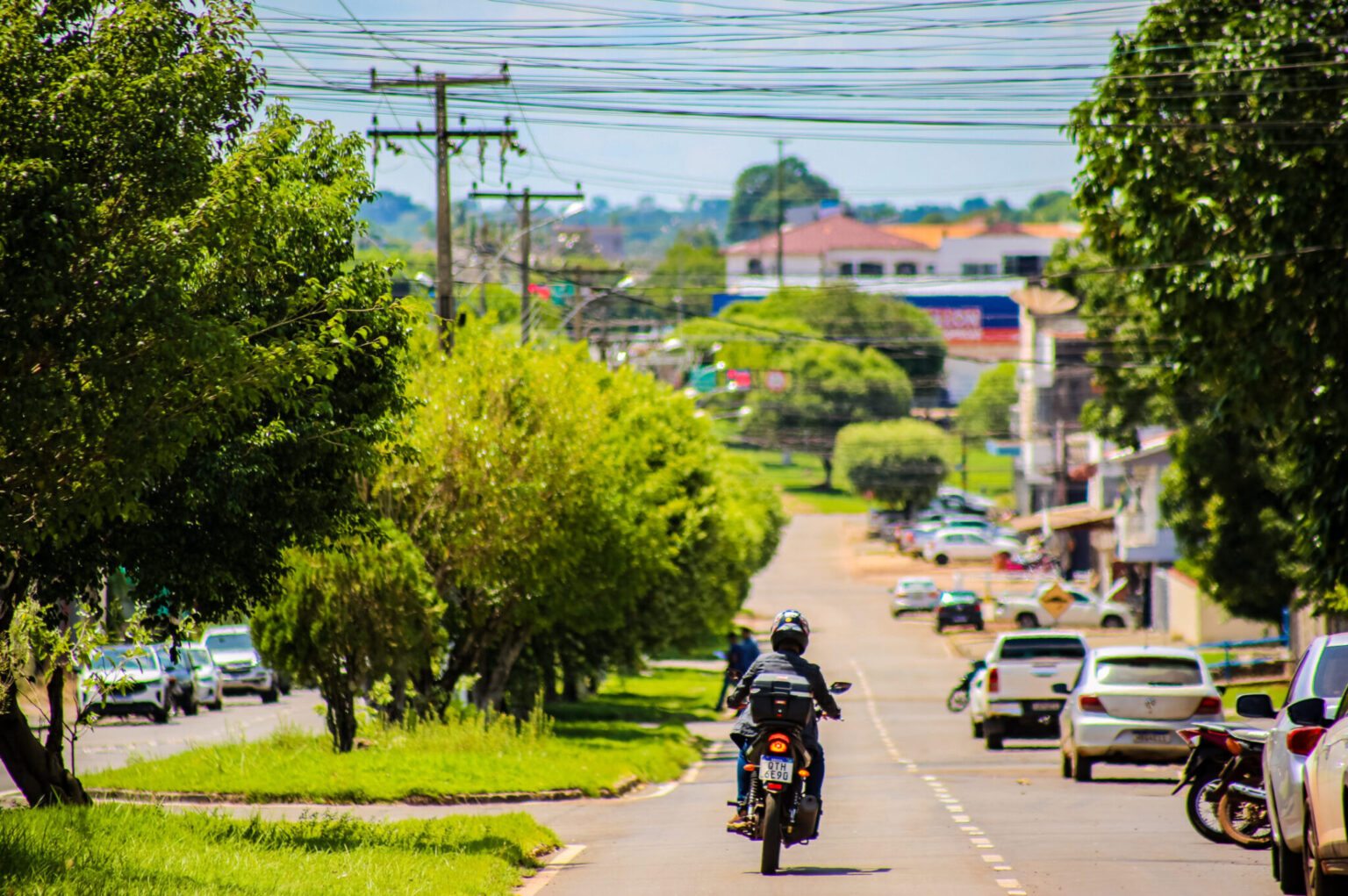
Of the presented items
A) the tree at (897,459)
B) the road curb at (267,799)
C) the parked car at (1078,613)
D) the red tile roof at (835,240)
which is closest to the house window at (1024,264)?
the red tile roof at (835,240)

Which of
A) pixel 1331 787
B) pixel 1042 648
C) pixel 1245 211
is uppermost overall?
pixel 1245 211

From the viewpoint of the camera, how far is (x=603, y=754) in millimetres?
25453

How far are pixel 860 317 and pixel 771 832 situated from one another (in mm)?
137165

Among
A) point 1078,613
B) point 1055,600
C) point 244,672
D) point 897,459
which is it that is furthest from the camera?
point 897,459

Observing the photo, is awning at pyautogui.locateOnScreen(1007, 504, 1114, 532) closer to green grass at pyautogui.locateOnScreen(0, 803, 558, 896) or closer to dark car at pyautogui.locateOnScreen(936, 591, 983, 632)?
dark car at pyautogui.locateOnScreen(936, 591, 983, 632)

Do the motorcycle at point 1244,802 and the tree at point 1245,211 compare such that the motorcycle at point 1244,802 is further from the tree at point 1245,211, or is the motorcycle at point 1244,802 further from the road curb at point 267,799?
the road curb at point 267,799

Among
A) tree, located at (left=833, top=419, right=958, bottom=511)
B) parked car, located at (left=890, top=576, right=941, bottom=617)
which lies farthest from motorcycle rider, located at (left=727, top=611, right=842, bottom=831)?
tree, located at (left=833, top=419, right=958, bottom=511)

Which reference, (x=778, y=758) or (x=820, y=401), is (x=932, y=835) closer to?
(x=778, y=758)

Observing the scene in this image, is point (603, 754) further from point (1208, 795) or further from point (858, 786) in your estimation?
point (1208, 795)

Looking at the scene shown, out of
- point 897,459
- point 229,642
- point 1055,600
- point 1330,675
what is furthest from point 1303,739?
point 897,459

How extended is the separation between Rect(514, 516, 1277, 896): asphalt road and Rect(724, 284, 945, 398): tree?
113910 mm

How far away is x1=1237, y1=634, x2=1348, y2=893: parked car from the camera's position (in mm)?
10797

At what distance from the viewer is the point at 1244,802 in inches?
580

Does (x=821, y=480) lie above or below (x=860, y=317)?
below
